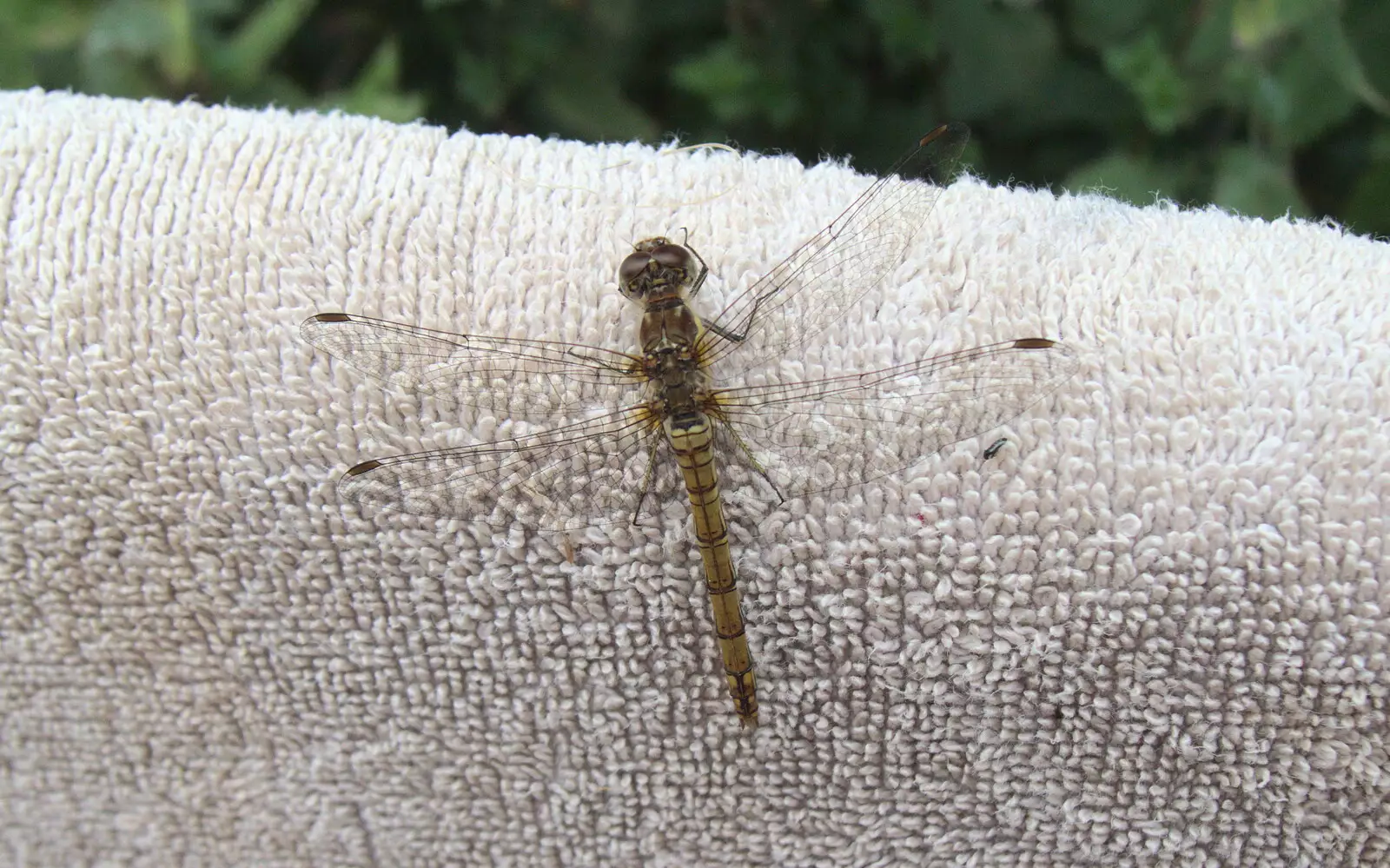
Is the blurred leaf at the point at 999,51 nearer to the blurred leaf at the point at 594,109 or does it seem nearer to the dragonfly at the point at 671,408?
the blurred leaf at the point at 594,109

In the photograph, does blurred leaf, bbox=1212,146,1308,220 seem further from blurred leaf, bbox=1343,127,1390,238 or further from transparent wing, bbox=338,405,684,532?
transparent wing, bbox=338,405,684,532

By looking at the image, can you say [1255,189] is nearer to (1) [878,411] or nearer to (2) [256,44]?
(1) [878,411]

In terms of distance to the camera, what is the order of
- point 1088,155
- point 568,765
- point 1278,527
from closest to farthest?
point 1278,527
point 568,765
point 1088,155

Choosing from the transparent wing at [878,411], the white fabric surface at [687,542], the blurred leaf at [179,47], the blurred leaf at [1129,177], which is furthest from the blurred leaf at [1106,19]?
the blurred leaf at [179,47]

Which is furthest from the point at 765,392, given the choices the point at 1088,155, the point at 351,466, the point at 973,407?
the point at 1088,155

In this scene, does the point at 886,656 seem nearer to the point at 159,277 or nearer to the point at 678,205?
the point at 678,205

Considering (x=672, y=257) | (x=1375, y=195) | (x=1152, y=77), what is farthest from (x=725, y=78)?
(x=1375, y=195)
